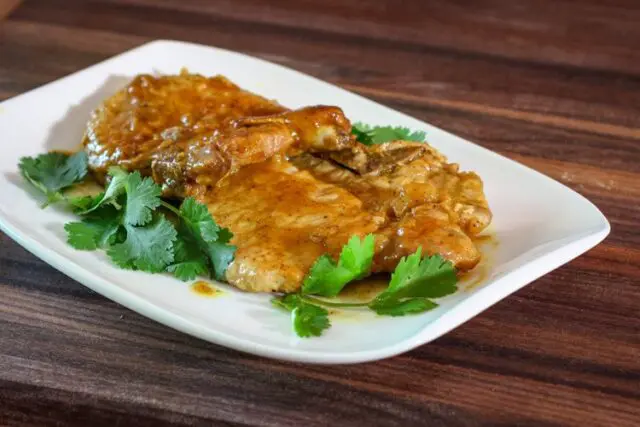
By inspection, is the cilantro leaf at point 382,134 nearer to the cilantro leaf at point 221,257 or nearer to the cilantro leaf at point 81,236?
the cilantro leaf at point 221,257

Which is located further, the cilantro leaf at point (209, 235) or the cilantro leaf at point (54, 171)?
the cilantro leaf at point (54, 171)

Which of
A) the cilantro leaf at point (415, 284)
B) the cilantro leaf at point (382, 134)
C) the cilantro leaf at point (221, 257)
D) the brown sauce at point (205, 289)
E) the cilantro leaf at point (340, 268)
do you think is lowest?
the brown sauce at point (205, 289)

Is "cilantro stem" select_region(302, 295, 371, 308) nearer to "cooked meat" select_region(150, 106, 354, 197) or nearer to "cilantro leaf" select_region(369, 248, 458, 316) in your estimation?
"cilantro leaf" select_region(369, 248, 458, 316)

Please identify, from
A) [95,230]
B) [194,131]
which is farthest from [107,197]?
[194,131]

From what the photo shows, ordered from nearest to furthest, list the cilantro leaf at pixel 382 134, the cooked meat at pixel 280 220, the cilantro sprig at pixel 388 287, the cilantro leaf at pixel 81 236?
the cilantro sprig at pixel 388 287 → the cooked meat at pixel 280 220 → the cilantro leaf at pixel 81 236 → the cilantro leaf at pixel 382 134

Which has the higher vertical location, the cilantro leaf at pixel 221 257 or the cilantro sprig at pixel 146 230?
the cilantro leaf at pixel 221 257

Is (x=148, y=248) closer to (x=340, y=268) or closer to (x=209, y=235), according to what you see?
(x=209, y=235)

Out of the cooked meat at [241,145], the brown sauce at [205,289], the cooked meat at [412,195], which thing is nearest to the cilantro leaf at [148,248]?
the brown sauce at [205,289]
